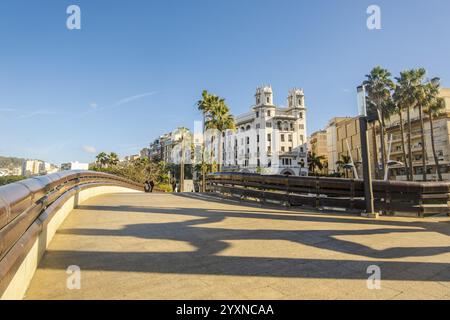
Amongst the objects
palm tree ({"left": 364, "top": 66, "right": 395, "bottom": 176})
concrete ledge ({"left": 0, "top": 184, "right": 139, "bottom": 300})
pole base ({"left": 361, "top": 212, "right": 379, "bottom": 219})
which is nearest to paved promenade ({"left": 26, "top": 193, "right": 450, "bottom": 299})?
concrete ledge ({"left": 0, "top": 184, "right": 139, "bottom": 300})

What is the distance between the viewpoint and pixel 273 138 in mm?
74688

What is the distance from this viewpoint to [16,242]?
264 centimetres

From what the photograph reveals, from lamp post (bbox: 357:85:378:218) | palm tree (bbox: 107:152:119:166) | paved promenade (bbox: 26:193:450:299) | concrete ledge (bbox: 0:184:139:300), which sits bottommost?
paved promenade (bbox: 26:193:450:299)

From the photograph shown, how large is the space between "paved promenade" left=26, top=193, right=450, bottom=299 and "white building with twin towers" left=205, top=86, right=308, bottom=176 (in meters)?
66.5

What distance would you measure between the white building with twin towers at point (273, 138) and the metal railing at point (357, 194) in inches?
2452

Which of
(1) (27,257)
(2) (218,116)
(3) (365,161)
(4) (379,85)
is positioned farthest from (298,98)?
(1) (27,257)

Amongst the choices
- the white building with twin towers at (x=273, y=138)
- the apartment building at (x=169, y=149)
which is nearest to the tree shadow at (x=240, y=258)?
the white building with twin towers at (x=273, y=138)

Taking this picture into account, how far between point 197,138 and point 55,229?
11303cm

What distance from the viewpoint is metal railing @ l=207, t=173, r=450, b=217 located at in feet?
25.8

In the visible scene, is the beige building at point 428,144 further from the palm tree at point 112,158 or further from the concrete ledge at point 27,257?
the palm tree at point 112,158

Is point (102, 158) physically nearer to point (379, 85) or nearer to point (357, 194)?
point (379, 85)

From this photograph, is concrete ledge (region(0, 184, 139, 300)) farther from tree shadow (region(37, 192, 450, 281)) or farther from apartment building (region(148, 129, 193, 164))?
apartment building (region(148, 129, 193, 164))

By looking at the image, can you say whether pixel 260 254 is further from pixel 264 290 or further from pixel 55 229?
pixel 55 229
